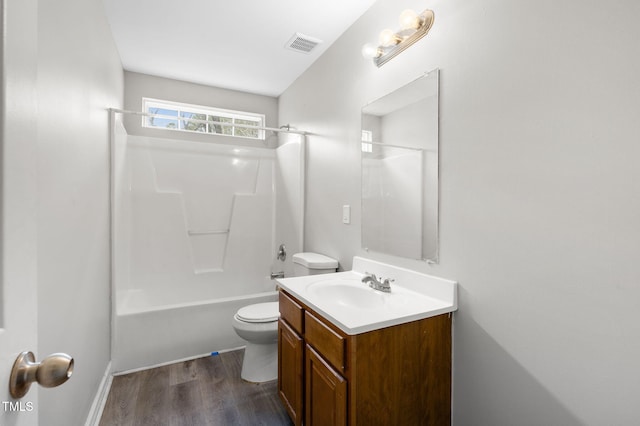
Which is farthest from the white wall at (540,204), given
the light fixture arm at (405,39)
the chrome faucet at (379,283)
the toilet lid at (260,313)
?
the toilet lid at (260,313)

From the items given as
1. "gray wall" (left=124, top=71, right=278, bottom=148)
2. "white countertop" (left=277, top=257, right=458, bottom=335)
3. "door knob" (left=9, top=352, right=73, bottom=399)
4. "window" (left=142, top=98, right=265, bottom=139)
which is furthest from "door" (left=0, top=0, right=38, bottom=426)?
"gray wall" (left=124, top=71, right=278, bottom=148)

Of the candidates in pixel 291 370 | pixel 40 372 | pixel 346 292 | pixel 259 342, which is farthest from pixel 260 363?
pixel 40 372

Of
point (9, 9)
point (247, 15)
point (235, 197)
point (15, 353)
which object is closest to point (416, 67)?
point (247, 15)

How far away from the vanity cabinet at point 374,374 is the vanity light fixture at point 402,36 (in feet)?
4.49

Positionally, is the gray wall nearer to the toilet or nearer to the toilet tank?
the toilet tank

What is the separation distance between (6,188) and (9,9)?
0.90ft

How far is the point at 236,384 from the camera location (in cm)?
215

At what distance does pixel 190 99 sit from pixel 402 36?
2400mm

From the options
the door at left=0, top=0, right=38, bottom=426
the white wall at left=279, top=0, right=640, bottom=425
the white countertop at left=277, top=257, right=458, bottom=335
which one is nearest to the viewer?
the door at left=0, top=0, right=38, bottom=426

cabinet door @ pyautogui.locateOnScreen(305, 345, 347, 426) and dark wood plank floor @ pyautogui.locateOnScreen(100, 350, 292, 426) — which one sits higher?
cabinet door @ pyautogui.locateOnScreen(305, 345, 347, 426)

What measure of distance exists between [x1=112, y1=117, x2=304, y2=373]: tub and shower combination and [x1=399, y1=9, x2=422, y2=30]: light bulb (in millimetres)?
1449

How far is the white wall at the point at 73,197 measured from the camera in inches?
44.6

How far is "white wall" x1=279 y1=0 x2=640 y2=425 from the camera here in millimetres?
923

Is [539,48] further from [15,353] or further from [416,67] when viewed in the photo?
[15,353]
